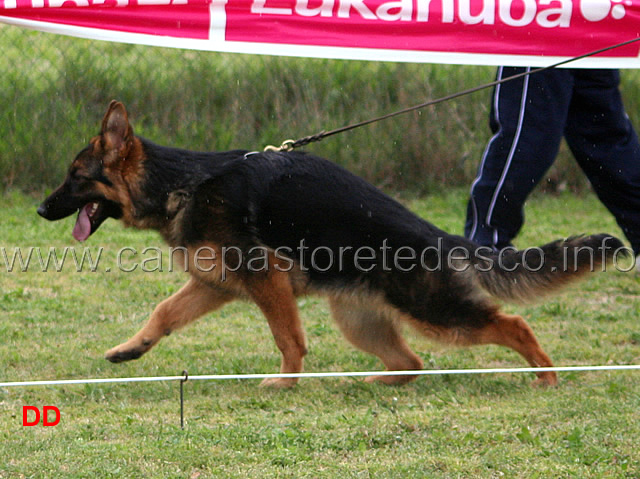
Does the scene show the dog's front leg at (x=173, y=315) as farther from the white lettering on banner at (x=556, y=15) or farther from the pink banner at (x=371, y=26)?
the white lettering on banner at (x=556, y=15)

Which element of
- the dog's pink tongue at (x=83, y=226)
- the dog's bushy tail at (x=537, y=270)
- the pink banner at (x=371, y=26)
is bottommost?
the dog's bushy tail at (x=537, y=270)

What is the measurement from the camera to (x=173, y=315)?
451 centimetres

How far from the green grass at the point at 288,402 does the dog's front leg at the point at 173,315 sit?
10 centimetres

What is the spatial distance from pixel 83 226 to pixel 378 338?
1528 mm

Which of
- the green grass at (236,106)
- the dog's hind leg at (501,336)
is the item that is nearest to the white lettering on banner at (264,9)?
the dog's hind leg at (501,336)

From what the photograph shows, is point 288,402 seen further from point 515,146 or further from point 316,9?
point 515,146

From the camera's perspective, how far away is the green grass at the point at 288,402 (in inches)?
127

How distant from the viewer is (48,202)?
14.2 ft

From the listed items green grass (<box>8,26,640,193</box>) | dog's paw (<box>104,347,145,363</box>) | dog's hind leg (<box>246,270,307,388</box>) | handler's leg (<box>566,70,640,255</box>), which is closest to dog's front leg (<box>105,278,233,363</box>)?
dog's paw (<box>104,347,145,363</box>)

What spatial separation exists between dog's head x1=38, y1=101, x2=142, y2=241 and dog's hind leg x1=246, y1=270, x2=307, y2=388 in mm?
750

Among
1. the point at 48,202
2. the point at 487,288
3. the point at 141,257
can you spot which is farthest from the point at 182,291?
the point at 141,257

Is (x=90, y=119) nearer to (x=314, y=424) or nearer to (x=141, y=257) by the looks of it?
(x=141, y=257)

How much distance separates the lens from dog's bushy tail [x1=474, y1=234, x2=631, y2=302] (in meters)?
4.20

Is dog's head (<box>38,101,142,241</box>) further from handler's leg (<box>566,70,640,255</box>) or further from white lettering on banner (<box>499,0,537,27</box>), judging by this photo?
handler's leg (<box>566,70,640,255</box>)
